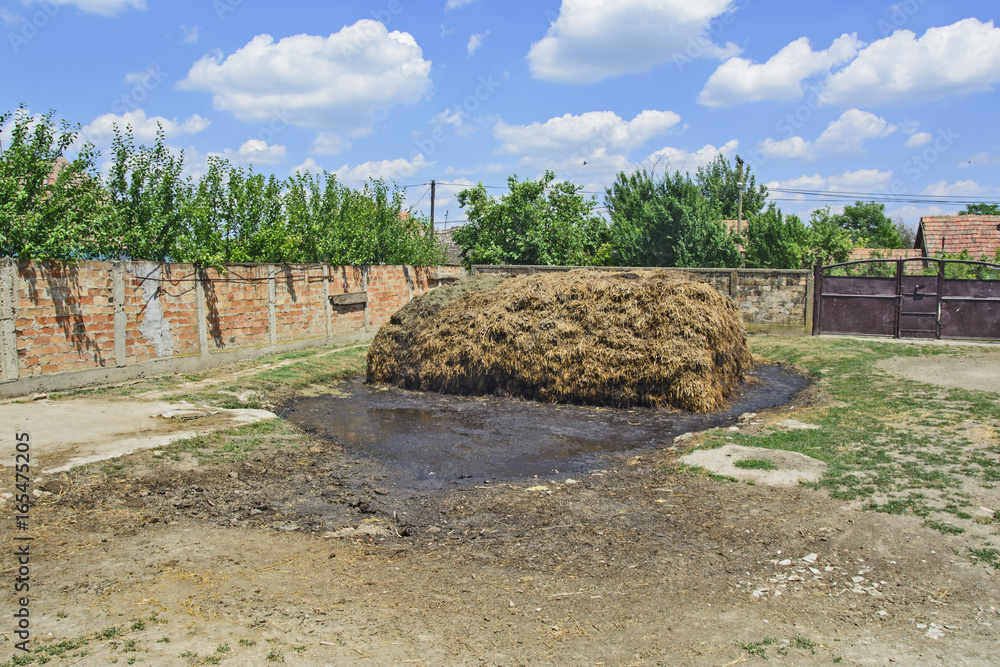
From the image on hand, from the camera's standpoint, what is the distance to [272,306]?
14.0 m

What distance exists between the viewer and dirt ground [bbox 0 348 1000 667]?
3203mm

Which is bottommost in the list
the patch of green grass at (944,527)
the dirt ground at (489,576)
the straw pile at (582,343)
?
the dirt ground at (489,576)

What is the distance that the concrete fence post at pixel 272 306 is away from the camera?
1387 cm

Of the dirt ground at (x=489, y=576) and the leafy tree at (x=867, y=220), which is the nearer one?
the dirt ground at (x=489, y=576)

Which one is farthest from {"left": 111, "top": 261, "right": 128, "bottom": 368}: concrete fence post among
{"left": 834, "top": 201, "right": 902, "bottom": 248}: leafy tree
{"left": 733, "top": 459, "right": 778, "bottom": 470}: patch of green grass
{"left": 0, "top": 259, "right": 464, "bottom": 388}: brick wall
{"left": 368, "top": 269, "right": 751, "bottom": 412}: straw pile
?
{"left": 834, "top": 201, "right": 902, "bottom": 248}: leafy tree

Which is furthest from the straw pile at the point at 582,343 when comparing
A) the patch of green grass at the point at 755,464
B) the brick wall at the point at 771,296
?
the brick wall at the point at 771,296

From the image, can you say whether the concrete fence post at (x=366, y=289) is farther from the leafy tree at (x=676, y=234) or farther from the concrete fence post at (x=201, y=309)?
the leafy tree at (x=676, y=234)

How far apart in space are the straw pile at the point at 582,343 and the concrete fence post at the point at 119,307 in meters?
4.22

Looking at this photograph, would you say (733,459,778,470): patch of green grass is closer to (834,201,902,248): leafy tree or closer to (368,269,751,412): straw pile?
(368,269,751,412): straw pile

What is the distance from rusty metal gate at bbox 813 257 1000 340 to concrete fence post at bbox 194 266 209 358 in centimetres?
1476

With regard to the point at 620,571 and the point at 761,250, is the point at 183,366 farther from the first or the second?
the point at 761,250

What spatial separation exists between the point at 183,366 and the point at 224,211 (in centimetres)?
654

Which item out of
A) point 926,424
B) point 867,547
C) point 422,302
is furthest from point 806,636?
point 422,302

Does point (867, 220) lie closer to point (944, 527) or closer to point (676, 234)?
point (676, 234)
